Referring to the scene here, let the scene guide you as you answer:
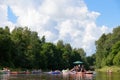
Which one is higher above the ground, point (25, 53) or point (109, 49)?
point (109, 49)

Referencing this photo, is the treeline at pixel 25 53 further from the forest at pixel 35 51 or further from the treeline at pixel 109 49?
the treeline at pixel 109 49

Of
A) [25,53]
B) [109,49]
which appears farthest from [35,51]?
[109,49]

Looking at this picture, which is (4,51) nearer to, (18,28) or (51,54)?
(18,28)

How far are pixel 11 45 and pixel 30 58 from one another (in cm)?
1822

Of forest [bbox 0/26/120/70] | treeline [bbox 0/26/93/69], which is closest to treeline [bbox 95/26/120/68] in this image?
forest [bbox 0/26/120/70]

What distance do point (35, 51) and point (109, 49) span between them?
51.8 metres

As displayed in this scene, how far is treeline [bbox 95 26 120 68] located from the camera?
158938 millimetres

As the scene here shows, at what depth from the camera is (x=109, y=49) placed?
179750 millimetres

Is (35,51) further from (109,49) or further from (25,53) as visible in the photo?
(109,49)

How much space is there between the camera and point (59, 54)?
182m

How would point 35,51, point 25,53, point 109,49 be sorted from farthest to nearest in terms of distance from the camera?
point 109,49, point 35,51, point 25,53

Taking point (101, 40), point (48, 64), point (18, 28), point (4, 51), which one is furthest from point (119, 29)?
point (4, 51)

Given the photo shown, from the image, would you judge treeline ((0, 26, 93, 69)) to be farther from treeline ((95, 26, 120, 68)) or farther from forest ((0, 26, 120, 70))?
treeline ((95, 26, 120, 68))

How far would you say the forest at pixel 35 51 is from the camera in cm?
11456
